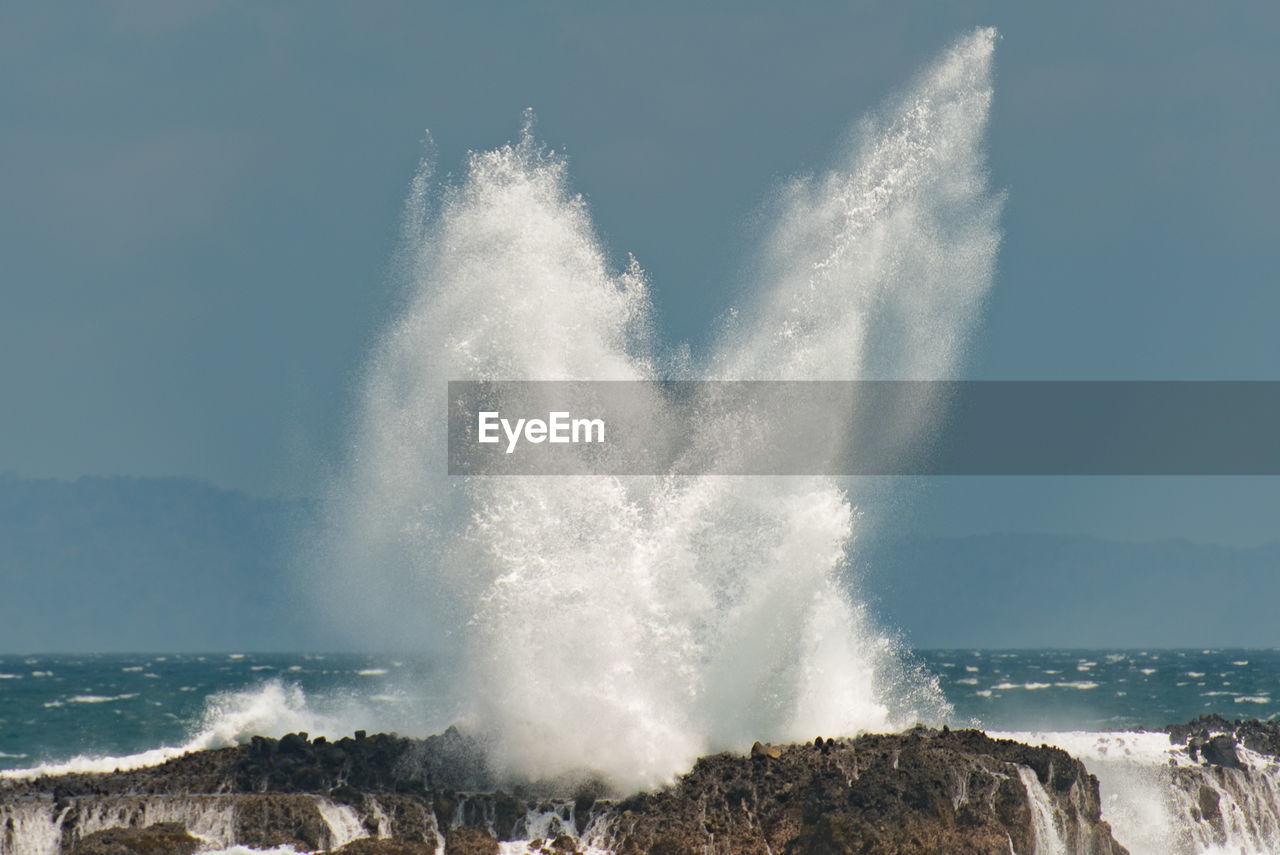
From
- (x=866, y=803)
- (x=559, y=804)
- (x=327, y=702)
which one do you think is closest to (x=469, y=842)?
(x=559, y=804)

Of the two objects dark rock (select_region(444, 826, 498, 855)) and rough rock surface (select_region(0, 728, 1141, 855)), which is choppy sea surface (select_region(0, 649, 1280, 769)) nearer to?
rough rock surface (select_region(0, 728, 1141, 855))

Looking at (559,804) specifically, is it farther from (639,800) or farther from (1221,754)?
(1221,754)

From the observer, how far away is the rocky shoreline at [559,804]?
2283cm

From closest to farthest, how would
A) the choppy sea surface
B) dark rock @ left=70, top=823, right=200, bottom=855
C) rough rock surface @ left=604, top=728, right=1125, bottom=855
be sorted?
dark rock @ left=70, top=823, right=200, bottom=855 < rough rock surface @ left=604, top=728, right=1125, bottom=855 < the choppy sea surface

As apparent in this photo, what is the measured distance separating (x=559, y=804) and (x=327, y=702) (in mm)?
37451

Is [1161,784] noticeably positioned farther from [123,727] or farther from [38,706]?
[38,706]

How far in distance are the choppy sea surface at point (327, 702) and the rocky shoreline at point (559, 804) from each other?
5.45 meters

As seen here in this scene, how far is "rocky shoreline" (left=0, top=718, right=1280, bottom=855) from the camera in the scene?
2283 centimetres

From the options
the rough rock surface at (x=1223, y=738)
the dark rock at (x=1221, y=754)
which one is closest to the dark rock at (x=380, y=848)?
the dark rock at (x=1221, y=754)

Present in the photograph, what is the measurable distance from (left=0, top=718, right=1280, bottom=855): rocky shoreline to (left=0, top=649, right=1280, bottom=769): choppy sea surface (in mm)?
5453

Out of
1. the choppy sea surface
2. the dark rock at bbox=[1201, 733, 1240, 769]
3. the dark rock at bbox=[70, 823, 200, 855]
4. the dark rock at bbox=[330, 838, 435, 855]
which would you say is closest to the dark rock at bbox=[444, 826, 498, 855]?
the dark rock at bbox=[330, 838, 435, 855]

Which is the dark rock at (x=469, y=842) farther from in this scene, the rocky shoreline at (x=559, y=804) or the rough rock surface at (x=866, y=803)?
the rough rock surface at (x=866, y=803)

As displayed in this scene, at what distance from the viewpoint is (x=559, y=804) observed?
24.5m

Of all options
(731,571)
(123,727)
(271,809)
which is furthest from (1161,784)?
(123,727)
